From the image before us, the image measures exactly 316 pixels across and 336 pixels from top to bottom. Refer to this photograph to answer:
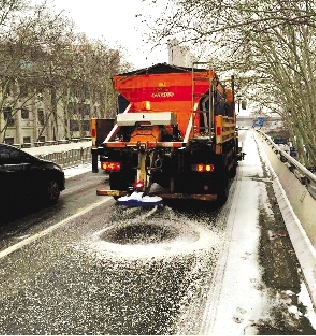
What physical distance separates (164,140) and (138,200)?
1.64 meters

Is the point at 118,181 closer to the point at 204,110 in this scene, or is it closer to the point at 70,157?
A: the point at 204,110

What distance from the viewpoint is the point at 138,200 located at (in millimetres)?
7613

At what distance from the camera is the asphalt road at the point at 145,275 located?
3.79m

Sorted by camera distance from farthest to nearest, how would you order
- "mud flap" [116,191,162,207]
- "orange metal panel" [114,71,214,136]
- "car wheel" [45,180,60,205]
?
"car wheel" [45,180,60,205] → "orange metal panel" [114,71,214,136] → "mud flap" [116,191,162,207]

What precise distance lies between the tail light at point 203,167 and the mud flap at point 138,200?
115 centimetres

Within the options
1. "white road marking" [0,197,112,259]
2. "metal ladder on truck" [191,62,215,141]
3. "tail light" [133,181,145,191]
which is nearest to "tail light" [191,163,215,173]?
"metal ladder on truck" [191,62,215,141]

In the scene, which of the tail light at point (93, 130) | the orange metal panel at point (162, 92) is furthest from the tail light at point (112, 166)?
the orange metal panel at point (162, 92)

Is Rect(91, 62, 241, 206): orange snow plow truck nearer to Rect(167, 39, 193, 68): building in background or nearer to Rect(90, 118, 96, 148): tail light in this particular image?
Rect(90, 118, 96, 148): tail light

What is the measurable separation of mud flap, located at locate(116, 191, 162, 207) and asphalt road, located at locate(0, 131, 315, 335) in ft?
1.39

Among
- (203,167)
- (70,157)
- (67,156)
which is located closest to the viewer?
(203,167)

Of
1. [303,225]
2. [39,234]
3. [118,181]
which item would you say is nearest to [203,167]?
[118,181]

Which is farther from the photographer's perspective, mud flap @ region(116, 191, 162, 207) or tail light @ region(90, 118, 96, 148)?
tail light @ region(90, 118, 96, 148)

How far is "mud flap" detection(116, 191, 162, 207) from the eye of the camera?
757cm

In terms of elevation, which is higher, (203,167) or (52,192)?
(203,167)
